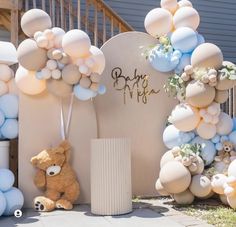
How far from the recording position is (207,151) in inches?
200

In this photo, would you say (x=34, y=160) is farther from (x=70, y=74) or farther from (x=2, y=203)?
(x=70, y=74)

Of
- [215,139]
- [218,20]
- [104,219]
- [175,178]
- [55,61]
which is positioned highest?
[218,20]

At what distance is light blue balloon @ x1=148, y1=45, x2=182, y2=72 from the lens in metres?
5.37

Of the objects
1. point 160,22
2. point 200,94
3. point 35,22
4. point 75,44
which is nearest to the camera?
point 75,44

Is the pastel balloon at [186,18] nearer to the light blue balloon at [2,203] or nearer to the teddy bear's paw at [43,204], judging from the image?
the teddy bear's paw at [43,204]

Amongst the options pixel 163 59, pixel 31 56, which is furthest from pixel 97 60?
pixel 163 59

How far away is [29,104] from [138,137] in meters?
1.62

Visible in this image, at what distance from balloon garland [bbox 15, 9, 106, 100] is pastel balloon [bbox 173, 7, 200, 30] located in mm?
1250

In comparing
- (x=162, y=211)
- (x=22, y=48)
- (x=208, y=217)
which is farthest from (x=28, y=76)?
(x=208, y=217)

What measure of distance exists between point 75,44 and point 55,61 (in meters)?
0.34

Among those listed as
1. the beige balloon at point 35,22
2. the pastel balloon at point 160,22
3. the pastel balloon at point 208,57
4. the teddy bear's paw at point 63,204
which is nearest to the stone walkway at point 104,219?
the teddy bear's paw at point 63,204

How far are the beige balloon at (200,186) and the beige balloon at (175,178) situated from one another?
83mm

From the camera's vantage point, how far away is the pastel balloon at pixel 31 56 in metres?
4.68

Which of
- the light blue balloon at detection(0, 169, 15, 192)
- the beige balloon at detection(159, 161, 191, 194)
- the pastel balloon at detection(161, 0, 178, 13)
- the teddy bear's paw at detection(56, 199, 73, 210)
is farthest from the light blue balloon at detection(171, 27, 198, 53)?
the light blue balloon at detection(0, 169, 15, 192)
